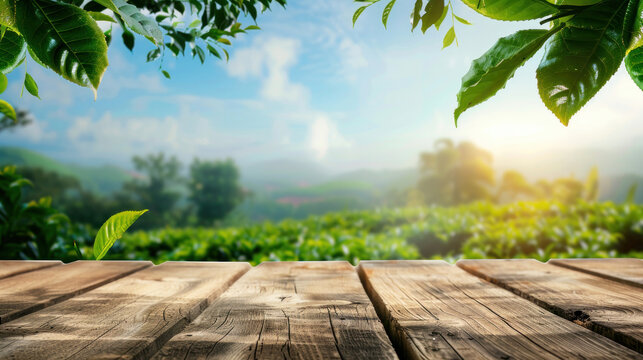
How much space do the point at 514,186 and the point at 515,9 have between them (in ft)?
31.7

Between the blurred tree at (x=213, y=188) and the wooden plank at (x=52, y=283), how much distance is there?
10820 mm

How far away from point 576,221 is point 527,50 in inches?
225

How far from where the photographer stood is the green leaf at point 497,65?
0.44m

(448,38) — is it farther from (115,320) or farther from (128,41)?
(128,41)

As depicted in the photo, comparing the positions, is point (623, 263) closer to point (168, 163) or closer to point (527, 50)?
point (527, 50)

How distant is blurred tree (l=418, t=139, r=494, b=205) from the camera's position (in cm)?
1009

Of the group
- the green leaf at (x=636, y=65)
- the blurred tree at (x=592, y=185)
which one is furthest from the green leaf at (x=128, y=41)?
the blurred tree at (x=592, y=185)

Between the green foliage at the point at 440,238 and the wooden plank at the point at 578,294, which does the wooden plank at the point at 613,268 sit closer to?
the wooden plank at the point at 578,294

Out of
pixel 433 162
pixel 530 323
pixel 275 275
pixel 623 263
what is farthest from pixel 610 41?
pixel 433 162

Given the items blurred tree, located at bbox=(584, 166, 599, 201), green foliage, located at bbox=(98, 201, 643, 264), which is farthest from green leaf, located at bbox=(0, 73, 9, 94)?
blurred tree, located at bbox=(584, 166, 599, 201)

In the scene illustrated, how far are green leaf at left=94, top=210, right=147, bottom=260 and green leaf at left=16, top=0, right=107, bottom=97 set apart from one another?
0.15 meters

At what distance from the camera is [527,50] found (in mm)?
448

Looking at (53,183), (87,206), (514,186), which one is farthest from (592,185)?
(53,183)

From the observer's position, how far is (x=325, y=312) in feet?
2.51
